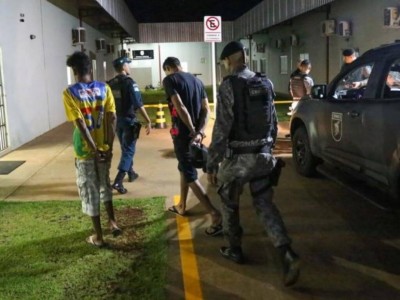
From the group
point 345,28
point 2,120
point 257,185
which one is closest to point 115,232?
point 257,185

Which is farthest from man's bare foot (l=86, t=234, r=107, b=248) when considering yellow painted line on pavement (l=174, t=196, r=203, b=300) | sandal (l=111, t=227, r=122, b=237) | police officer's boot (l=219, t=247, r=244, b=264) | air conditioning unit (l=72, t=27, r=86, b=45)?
air conditioning unit (l=72, t=27, r=86, b=45)

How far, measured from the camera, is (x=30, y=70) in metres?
11.7

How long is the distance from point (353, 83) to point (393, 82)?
129cm

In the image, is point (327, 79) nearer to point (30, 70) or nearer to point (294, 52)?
point (294, 52)

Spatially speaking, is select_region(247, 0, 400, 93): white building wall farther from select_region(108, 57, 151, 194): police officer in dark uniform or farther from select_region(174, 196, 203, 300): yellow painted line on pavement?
select_region(174, 196, 203, 300): yellow painted line on pavement

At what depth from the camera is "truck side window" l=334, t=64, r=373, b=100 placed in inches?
230

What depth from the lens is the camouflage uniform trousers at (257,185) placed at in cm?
378

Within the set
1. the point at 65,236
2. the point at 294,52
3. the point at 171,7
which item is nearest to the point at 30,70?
the point at 65,236

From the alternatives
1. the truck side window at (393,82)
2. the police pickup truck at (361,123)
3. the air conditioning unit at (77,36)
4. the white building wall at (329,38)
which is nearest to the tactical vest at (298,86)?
the police pickup truck at (361,123)

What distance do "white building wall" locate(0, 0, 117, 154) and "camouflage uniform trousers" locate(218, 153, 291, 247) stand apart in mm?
7243

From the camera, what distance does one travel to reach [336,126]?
18.5ft

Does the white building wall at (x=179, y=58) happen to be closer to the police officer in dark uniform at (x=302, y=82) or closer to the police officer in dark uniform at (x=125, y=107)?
the police officer in dark uniform at (x=302, y=82)

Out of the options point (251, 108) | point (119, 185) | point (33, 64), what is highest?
point (33, 64)

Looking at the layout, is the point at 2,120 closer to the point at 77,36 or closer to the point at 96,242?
the point at 96,242
